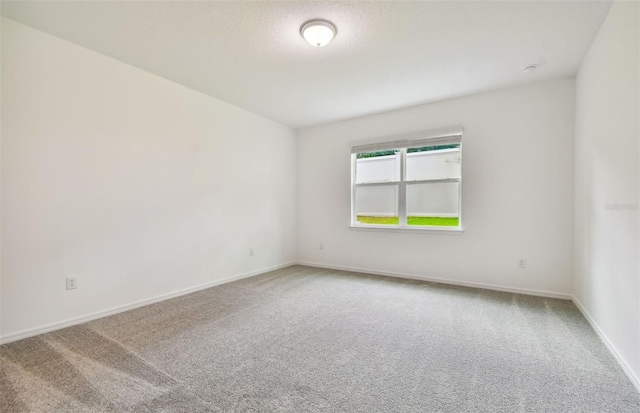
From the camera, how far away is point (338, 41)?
2.56 metres

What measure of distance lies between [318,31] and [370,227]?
120 inches

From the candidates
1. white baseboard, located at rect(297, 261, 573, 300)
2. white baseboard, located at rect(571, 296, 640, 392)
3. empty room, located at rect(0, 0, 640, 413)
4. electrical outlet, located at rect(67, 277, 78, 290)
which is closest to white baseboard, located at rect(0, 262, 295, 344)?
empty room, located at rect(0, 0, 640, 413)

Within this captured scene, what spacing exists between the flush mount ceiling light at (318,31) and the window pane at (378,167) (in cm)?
249

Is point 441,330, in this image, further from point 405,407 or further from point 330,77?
point 330,77

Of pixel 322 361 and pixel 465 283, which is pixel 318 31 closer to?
pixel 322 361

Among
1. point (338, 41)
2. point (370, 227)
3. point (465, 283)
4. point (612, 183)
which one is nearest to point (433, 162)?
point (370, 227)

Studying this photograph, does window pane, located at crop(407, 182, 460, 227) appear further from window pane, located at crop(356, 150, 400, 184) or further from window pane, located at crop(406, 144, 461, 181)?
window pane, located at crop(356, 150, 400, 184)

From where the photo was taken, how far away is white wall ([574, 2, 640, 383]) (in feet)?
5.89

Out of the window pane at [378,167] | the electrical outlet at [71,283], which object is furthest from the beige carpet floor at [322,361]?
the window pane at [378,167]

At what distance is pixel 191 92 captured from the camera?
361 cm

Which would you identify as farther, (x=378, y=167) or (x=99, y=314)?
(x=378, y=167)

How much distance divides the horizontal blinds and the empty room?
1.3 inches

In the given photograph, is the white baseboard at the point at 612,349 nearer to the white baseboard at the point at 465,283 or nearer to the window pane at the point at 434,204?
the white baseboard at the point at 465,283

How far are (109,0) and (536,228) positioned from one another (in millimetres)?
4776
